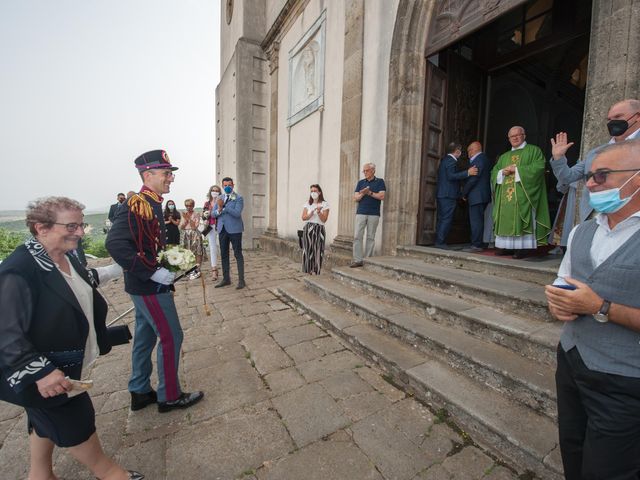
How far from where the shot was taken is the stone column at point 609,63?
8.80 ft

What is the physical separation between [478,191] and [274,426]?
454cm

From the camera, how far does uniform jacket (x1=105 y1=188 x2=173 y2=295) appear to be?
210 centimetres

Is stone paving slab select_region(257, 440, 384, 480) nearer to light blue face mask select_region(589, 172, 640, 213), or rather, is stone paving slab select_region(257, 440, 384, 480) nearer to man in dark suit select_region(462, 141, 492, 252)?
light blue face mask select_region(589, 172, 640, 213)

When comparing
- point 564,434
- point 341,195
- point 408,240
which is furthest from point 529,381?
point 341,195

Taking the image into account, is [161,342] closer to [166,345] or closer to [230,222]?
[166,345]

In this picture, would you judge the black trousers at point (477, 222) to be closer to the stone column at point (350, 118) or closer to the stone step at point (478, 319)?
the stone step at point (478, 319)

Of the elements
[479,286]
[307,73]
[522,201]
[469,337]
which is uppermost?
[307,73]

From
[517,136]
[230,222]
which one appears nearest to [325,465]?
[230,222]

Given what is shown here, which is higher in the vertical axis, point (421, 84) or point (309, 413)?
point (421, 84)

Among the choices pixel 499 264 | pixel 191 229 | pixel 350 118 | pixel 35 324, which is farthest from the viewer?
pixel 191 229

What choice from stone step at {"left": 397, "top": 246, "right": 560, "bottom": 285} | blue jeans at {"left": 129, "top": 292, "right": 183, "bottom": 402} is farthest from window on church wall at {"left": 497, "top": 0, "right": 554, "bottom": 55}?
blue jeans at {"left": 129, "top": 292, "right": 183, "bottom": 402}

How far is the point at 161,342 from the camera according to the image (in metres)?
2.28

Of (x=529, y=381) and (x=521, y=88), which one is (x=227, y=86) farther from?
(x=529, y=381)

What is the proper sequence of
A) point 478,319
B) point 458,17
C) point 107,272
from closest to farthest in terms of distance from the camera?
point 107,272 → point 478,319 → point 458,17
